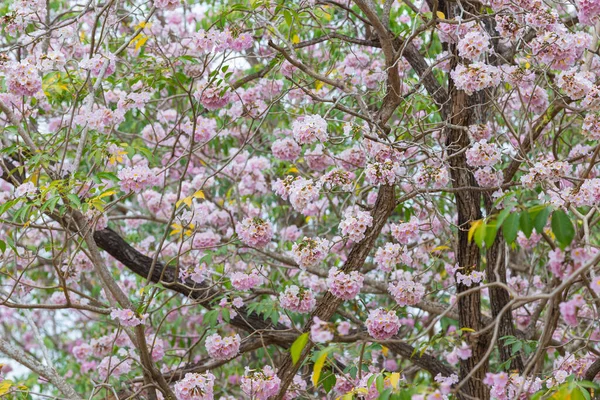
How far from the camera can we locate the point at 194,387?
2.96 meters

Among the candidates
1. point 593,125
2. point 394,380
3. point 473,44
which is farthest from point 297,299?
point 593,125

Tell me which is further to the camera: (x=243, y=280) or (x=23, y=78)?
(x=243, y=280)

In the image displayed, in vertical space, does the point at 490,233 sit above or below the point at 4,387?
below

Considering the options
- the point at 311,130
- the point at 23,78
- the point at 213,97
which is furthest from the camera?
the point at 213,97

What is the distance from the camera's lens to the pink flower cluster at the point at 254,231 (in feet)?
10.3

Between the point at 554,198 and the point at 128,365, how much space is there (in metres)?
2.14

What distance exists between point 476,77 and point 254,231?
1.00 meters

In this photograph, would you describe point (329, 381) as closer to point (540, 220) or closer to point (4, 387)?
point (4, 387)

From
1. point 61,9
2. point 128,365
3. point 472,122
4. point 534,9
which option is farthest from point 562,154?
point 61,9

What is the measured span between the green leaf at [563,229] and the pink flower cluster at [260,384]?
1.43 m

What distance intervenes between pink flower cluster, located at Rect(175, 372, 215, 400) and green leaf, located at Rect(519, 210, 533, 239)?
146cm

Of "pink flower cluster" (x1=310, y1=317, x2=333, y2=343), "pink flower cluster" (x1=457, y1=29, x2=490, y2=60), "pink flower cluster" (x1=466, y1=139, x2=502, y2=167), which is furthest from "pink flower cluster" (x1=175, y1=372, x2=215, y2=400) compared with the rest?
"pink flower cluster" (x1=457, y1=29, x2=490, y2=60)

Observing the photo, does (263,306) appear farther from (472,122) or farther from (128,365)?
(472,122)

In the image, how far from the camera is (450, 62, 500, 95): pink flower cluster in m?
2.90
